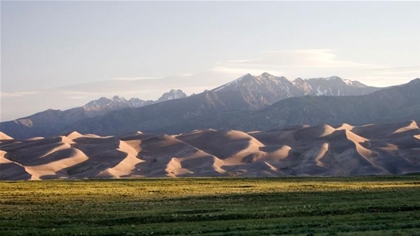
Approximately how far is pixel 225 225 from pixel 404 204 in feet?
56.7

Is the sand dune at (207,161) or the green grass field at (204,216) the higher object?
the sand dune at (207,161)

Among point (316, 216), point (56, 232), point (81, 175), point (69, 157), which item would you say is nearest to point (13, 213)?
point (56, 232)

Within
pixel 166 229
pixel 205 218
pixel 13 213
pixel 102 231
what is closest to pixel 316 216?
pixel 205 218

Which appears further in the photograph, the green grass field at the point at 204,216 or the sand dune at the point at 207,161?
the sand dune at the point at 207,161

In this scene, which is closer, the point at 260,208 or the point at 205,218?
the point at 205,218

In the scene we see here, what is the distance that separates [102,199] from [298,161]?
12350 centimetres

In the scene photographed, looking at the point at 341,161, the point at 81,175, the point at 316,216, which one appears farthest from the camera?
the point at 341,161

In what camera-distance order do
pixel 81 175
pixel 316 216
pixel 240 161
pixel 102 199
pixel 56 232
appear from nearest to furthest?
pixel 56 232, pixel 316 216, pixel 102 199, pixel 81 175, pixel 240 161

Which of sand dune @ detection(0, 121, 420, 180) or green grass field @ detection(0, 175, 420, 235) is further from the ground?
sand dune @ detection(0, 121, 420, 180)

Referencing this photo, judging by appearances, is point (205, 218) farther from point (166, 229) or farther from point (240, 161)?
point (240, 161)

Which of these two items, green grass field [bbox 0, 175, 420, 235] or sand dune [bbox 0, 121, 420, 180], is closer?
green grass field [bbox 0, 175, 420, 235]

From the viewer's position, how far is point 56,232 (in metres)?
35.0

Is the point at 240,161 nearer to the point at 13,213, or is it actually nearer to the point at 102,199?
the point at 102,199

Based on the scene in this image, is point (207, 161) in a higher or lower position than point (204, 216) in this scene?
higher
